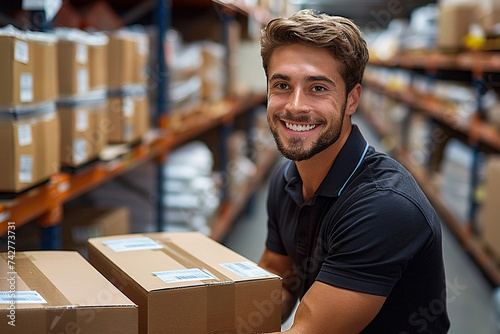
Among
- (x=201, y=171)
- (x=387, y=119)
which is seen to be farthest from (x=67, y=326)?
(x=387, y=119)

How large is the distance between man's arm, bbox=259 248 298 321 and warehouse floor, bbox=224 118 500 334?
0.90 metres

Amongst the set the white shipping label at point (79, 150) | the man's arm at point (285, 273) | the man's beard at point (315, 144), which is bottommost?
the man's arm at point (285, 273)

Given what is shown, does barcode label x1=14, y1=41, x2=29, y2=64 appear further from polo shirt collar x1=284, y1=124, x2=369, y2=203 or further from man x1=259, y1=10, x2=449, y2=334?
polo shirt collar x1=284, y1=124, x2=369, y2=203

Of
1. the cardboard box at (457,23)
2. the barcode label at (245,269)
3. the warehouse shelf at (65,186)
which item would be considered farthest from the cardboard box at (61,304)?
the cardboard box at (457,23)

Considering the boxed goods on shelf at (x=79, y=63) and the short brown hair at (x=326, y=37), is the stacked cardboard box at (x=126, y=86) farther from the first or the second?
the short brown hair at (x=326, y=37)

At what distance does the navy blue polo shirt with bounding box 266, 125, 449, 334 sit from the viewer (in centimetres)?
140

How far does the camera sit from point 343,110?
1611 mm

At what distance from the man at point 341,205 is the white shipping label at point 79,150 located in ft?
2.61

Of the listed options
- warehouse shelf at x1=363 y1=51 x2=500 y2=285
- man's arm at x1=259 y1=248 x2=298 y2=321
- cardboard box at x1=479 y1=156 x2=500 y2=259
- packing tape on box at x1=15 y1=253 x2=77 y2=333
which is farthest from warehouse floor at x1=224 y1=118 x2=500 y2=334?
packing tape on box at x1=15 y1=253 x2=77 y2=333

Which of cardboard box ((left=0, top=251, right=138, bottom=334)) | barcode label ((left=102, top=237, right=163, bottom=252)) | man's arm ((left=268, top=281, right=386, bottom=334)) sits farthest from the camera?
barcode label ((left=102, top=237, right=163, bottom=252))

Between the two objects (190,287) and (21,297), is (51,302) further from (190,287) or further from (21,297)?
(190,287)

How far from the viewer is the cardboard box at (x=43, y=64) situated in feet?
5.76

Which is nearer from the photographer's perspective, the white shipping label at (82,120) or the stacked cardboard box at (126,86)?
the white shipping label at (82,120)

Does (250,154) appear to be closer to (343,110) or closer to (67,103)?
(67,103)
